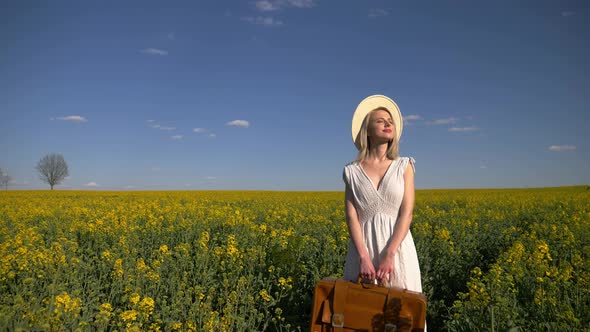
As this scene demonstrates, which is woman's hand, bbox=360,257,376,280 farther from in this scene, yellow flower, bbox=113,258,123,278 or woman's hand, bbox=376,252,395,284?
yellow flower, bbox=113,258,123,278

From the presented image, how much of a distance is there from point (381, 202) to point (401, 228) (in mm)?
268

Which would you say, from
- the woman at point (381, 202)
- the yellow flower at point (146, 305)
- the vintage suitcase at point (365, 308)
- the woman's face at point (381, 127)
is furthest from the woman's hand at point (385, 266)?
the yellow flower at point (146, 305)

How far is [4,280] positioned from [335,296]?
4.41 meters

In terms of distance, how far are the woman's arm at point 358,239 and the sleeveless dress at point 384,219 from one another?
7cm

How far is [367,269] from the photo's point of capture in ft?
10.5

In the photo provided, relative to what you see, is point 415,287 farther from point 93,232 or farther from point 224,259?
point 93,232

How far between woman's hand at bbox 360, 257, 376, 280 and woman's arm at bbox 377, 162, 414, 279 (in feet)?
0.20

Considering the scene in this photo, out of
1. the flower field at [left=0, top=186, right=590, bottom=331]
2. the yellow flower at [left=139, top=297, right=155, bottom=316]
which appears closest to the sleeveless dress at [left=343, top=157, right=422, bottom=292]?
the flower field at [left=0, top=186, right=590, bottom=331]

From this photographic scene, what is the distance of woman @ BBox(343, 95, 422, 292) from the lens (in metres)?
3.27

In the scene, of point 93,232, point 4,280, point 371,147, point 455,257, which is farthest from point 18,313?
point 455,257

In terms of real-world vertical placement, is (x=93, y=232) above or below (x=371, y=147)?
below

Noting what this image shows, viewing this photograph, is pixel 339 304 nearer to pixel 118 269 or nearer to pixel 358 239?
pixel 358 239

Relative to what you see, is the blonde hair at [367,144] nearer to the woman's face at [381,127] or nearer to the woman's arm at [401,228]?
the woman's face at [381,127]

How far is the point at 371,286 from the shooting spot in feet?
9.70
